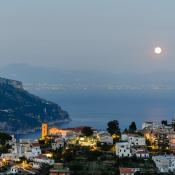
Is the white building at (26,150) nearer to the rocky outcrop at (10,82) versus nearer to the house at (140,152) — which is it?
the house at (140,152)

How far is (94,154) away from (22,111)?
207 feet

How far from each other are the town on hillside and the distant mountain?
153ft

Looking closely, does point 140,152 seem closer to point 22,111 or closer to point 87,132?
point 87,132

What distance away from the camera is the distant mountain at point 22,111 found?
8050 cm

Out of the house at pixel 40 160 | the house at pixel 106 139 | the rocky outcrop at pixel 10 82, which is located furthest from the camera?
the rocky outcrop at pixel 10 82

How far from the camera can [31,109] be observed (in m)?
92.9

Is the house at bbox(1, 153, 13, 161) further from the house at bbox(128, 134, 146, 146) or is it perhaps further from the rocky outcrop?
the rocky outcrop

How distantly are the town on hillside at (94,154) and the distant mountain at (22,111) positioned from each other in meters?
46.5

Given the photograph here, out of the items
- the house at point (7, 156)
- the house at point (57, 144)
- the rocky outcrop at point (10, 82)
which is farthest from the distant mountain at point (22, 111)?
the house at point (7, 156)

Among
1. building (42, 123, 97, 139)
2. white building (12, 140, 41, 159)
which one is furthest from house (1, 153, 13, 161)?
building (42, 123, 97, 139)

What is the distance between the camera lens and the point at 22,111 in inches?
3521

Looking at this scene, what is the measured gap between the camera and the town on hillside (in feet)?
83.0

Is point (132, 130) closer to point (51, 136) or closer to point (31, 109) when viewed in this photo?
point (51, 136)

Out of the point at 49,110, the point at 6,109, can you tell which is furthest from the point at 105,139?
the point at 49,110
